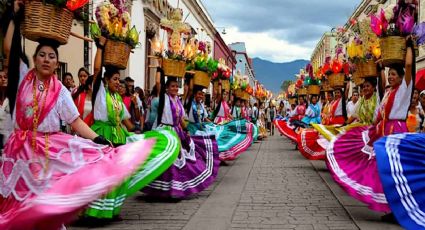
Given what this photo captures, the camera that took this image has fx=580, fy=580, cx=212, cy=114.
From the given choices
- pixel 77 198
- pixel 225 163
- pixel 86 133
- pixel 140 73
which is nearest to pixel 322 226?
pixel 86 133

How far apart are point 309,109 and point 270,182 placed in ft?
24.2

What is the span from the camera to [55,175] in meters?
4.18

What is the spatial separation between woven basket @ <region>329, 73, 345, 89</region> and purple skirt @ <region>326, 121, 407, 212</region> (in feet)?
14.3

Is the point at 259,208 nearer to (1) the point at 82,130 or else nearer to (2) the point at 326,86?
(1) the point at 82,130

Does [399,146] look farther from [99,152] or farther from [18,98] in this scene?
[18,98]

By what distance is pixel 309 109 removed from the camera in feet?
53.7

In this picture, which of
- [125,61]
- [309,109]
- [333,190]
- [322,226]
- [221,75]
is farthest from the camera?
[309,109]

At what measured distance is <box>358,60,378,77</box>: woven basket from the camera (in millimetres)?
7605

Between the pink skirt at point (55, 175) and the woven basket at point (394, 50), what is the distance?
313cm

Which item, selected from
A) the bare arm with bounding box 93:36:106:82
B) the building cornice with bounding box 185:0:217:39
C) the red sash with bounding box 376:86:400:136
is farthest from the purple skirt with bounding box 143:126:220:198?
the building cornice with bounding box 185:0:217:39

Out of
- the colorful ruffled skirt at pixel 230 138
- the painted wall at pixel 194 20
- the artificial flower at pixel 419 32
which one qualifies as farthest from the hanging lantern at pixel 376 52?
the painted wall at pixel 194 20

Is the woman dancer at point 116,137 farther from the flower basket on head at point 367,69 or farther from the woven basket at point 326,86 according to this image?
the woven basket at point 326,86

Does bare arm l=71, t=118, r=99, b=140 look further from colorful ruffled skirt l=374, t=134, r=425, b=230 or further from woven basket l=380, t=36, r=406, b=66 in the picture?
woven basket l=380, t=36, r=406, b=66

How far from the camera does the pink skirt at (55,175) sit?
346cm
